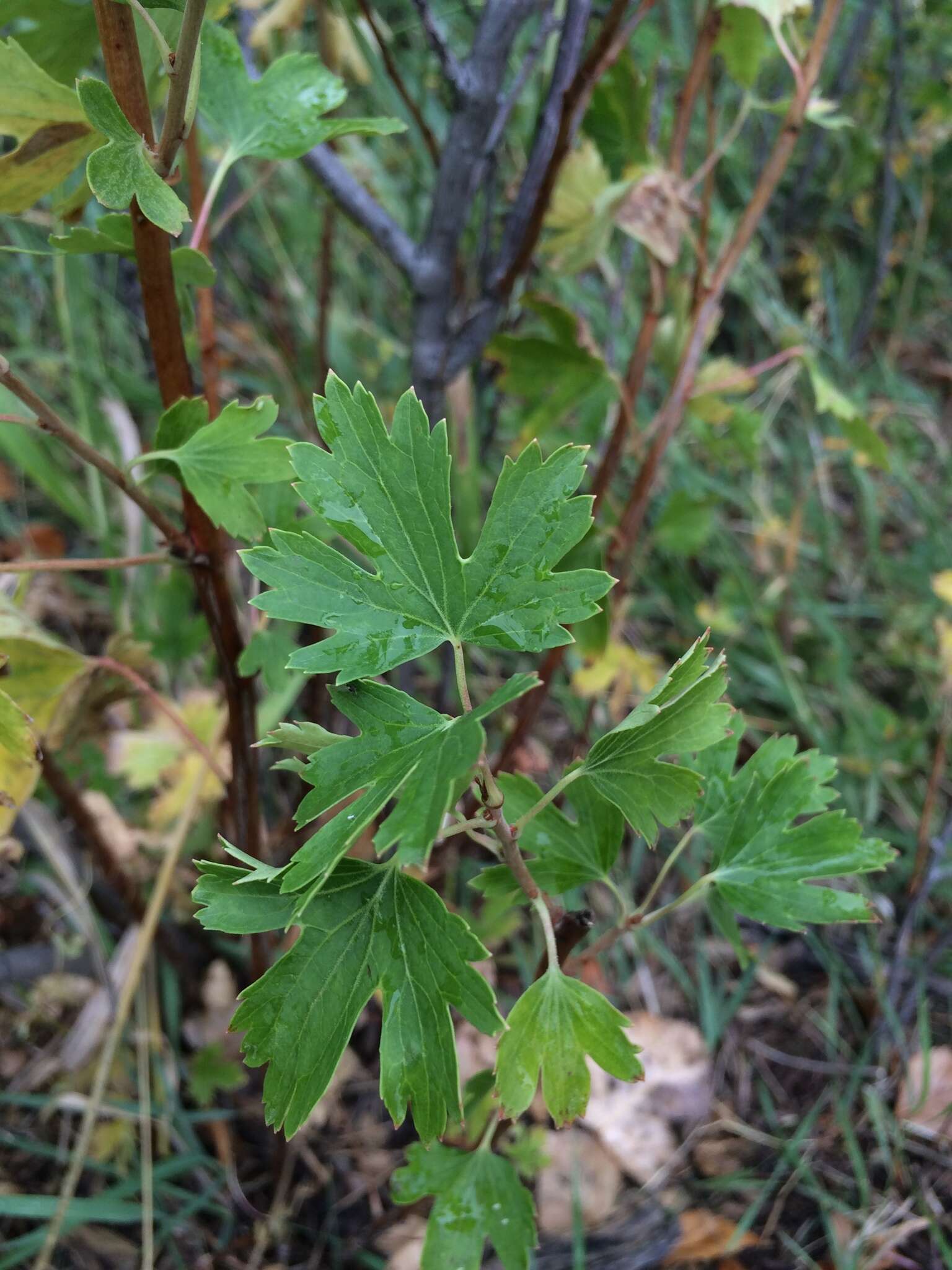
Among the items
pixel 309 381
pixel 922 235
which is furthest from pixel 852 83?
pixel 309 381

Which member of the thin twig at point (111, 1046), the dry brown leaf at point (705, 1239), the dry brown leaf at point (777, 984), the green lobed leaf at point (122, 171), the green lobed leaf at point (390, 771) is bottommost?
the dry brown leaf at point (777, 984)

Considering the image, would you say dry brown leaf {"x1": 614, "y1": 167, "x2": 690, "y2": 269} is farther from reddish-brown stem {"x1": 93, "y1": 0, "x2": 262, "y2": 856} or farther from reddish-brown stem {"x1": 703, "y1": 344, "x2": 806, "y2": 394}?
reddish-brown stem {"x1": 93, "y1": 0, "x2": 262, "y2": 856}

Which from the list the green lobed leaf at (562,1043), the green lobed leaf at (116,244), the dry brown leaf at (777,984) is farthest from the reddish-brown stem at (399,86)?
the dry brown leaf at (777,984)

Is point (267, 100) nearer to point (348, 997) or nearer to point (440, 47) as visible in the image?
point (440, 47)

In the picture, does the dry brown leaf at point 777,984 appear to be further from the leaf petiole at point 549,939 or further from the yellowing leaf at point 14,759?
the yellowing leaf at point 14,759

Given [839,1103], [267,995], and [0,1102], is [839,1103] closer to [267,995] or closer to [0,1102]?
[267,995]

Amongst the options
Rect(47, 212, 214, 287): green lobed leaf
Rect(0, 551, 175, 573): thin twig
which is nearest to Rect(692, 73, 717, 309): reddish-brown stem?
Rect(47, 212, 214, 287): green lobed leaf
